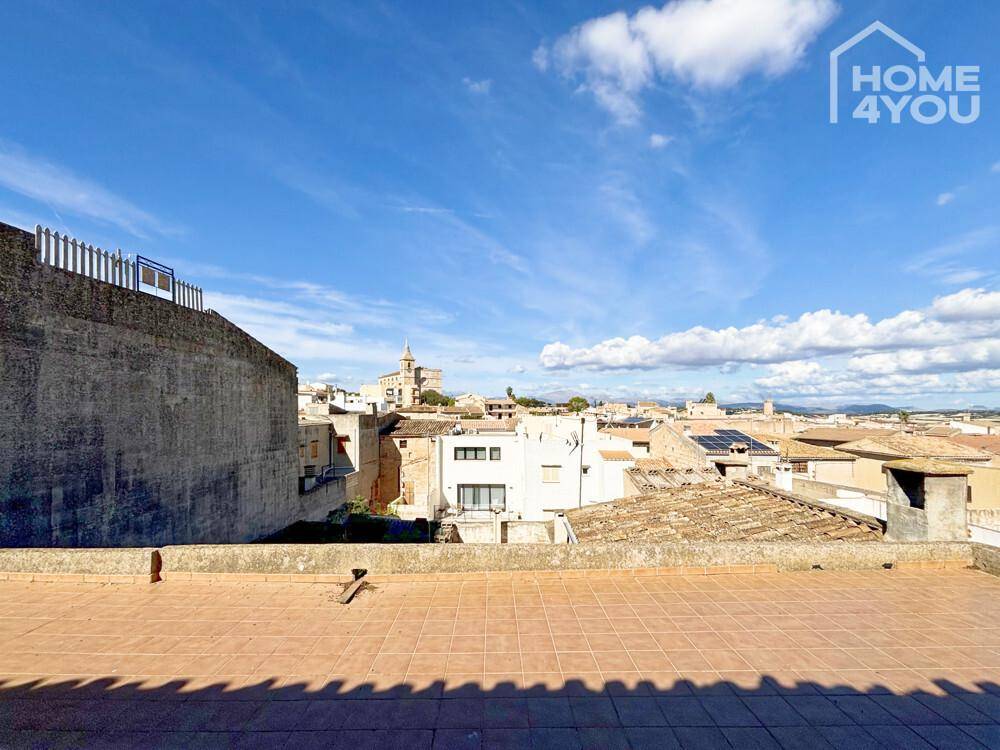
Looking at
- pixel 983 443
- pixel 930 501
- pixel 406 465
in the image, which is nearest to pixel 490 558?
pixel 930 501

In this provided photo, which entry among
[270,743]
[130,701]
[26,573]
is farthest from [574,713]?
[26,573]

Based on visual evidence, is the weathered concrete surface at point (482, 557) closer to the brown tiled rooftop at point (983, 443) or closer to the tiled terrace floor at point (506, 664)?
the tiled terrace floor at point (506, 664)

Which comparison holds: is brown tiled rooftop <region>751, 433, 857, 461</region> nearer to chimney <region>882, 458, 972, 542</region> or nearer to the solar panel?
the solar panel

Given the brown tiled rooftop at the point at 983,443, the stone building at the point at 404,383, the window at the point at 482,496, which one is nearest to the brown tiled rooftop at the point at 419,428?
the window at the point at 482,496

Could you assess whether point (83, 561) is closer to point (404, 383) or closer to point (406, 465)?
point (406, 465)

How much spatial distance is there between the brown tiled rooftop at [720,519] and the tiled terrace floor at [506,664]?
296 cm

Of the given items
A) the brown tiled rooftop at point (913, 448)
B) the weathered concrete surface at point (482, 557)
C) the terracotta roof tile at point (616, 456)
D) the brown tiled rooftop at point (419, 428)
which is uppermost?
the weathered concrete surface at point (482, 557)

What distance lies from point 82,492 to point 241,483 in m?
5.00

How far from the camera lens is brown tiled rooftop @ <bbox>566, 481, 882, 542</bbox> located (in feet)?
26.5

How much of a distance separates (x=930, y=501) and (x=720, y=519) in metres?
3.44

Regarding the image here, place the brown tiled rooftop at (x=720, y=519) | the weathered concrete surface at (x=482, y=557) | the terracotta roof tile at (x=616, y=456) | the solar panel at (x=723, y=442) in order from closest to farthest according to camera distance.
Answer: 1. the weathered concrete surface at (x=482, y=557)
2. the brown tiled rooftop at (x=720, y=519)
3. the solar panel at (x=723, y=442)
4. the terracotta roof tile at (x=616, y=456)

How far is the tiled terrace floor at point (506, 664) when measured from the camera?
2.83 m

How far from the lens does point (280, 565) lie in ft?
17.6

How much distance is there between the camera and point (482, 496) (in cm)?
2373
